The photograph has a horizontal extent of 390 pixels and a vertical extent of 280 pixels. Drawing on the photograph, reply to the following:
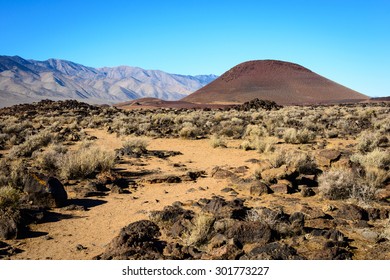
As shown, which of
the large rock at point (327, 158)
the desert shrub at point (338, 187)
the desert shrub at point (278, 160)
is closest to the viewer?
the desert shrub at point (338, 187)

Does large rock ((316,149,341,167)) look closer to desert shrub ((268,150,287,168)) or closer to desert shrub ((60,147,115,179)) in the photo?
desert shrub ((268,150,287,168))

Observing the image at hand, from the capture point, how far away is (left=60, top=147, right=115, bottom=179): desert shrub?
28.3ft

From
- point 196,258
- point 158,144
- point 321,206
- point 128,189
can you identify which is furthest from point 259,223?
→ point 158,144

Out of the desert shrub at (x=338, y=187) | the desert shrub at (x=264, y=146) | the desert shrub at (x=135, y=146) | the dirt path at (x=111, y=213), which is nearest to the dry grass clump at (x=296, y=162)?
the dirt path at (x=111, y=213)

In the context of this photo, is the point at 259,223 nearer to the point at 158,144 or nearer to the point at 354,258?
the point at 354,258

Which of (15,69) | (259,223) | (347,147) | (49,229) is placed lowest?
(49,229)

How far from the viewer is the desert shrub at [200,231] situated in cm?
481

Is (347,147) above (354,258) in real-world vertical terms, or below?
above

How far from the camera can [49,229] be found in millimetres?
5535

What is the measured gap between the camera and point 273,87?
86.9 meters

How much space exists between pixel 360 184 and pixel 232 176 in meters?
3.04

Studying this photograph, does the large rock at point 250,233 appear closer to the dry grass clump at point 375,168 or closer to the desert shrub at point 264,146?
the dry grass clump at point 375,168

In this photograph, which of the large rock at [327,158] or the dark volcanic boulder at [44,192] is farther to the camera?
the large rock at [327,158]

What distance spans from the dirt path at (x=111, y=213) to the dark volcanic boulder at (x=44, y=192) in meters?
0.26
